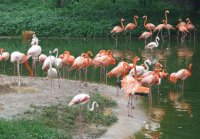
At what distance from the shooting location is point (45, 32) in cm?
3128

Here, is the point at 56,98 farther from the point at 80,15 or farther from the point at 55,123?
the point at 80,15

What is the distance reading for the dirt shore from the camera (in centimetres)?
1109

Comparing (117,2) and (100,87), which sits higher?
(117,2)

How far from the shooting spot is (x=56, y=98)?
12.7 metres

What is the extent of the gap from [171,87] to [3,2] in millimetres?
23847

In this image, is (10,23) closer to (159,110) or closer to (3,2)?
(3,2)

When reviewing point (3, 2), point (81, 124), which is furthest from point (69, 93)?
point (3, 2)

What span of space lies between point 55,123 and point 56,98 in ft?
7.20

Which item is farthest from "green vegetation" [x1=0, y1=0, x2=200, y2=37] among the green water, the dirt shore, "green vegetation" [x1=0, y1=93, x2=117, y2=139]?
"green vegetation" [x1=0, y1=93, x2=117, y2=139]

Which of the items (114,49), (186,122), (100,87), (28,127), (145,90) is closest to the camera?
(28,127)

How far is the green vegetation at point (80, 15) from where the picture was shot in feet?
→ 102

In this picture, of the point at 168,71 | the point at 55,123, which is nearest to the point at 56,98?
the point at 55,123

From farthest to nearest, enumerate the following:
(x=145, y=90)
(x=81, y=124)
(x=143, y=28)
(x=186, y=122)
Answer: (x=143, y=28)
(x=145, y=90)
(x=186, y=122)
(x=81, y=124)

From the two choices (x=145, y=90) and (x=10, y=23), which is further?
(x=10, y=23)
